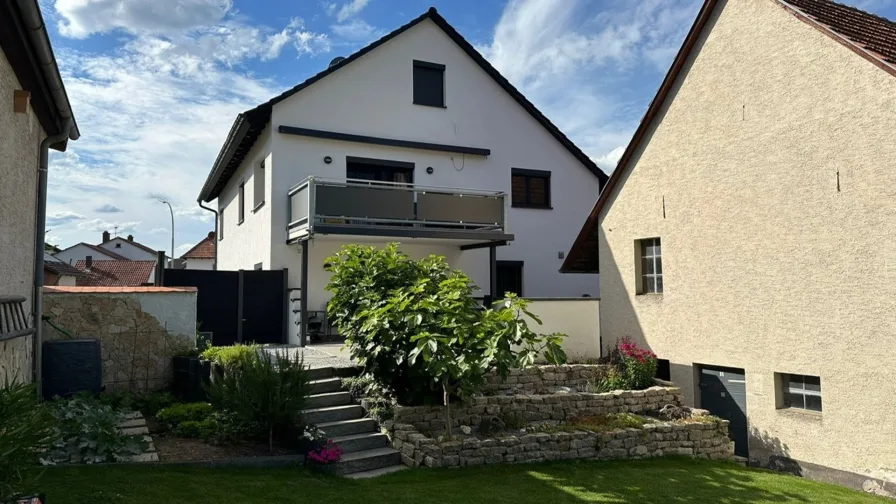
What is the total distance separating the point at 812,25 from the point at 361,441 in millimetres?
9228

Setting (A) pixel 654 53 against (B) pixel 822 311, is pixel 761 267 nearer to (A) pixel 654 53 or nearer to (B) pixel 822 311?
(B) pixel 822 311

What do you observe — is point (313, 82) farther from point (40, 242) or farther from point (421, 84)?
point (40, 242)

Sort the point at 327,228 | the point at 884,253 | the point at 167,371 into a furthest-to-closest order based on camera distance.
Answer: the point at 327,228, the point at 167,371, the point at 884,253

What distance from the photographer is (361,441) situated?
838 centimetres

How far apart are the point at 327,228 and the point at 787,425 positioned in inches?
358

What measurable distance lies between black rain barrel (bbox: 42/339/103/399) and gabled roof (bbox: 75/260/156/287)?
128 feet

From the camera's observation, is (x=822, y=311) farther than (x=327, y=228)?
No

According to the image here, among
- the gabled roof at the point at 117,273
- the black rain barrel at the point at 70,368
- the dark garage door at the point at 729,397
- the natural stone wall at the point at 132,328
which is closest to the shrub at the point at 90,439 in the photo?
the black rain barrel at the point at 70,368

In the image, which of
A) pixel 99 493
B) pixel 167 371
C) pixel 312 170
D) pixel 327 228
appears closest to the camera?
pixel 99 493

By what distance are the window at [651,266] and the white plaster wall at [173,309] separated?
8651 millimetres

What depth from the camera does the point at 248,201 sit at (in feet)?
58.4

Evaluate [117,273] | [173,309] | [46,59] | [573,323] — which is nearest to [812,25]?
[573,323]

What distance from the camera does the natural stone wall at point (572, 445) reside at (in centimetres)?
818

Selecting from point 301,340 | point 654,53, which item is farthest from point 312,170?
point 654,53
